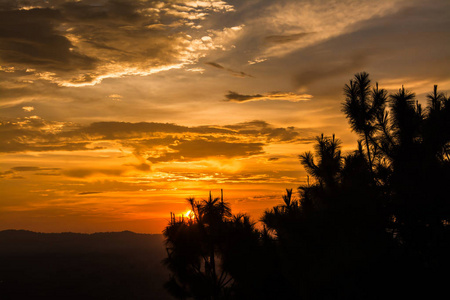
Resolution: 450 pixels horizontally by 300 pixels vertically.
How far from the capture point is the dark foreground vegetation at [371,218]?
16.4m

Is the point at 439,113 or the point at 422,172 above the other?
the point at 439,113

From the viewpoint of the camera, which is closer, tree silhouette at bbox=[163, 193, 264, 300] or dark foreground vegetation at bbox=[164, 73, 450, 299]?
dark foreground vegetation at bbox=[164, 73, 450, 299]

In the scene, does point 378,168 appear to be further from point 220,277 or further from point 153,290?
point 153,290

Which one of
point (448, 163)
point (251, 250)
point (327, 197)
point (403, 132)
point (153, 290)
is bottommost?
point (153, 290)

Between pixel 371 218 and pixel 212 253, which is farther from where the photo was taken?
pixel 212 253

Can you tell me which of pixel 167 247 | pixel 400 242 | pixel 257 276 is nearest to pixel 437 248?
pixel 400 242

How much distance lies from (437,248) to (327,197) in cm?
525

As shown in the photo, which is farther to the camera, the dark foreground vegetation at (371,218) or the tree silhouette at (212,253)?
the tree silhouette at (212,253)

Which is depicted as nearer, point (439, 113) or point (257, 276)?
point (439, 113)

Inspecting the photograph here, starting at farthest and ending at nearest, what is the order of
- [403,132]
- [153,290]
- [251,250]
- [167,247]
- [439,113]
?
[153,290] → [167,247] → [251,250] → [403,132] → [439,113]

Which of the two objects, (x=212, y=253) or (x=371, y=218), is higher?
(x=371, y=218)

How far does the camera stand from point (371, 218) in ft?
56.1

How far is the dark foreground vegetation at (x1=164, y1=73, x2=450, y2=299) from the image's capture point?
53.7ft

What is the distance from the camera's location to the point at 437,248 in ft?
54.3
